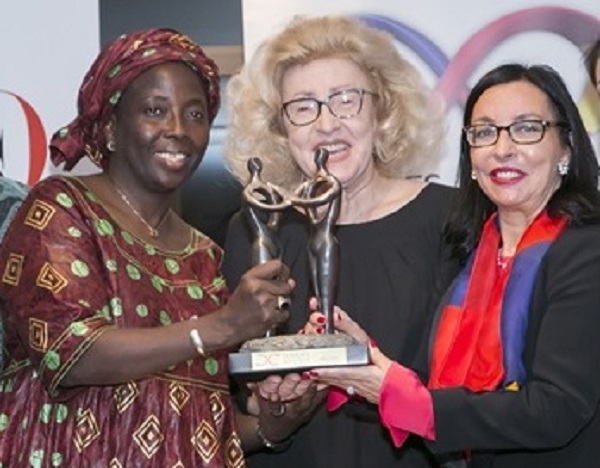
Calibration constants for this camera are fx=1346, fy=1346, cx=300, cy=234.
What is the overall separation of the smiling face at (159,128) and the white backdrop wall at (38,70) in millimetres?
1191

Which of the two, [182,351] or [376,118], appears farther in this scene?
[376,118]

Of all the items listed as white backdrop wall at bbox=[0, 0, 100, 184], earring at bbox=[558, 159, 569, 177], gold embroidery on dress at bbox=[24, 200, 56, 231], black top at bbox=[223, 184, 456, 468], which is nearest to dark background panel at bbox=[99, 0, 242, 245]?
white backdrop wall at bbox=[0, 0, 100, 184]

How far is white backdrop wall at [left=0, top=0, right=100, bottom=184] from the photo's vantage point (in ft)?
13.8

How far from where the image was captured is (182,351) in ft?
9.21

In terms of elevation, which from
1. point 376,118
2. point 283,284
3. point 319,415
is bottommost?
point 319,415

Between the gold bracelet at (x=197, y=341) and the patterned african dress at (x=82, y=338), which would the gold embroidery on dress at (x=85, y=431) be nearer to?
the patterned african dress at (x=82, y=338)

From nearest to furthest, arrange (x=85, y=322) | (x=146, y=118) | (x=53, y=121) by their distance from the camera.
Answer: (x=85, y=322) → (x=146, y=118) → (x=53, y=121)

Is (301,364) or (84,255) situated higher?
(84,255)

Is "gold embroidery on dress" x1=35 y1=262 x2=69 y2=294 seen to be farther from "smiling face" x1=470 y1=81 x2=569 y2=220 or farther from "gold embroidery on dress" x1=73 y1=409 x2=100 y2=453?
"smiling face" x1=470 y1=81 x2=569 y2=220

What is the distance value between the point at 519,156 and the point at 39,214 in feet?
3.45

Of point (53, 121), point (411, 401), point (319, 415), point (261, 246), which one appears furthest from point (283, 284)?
point (53, 121)

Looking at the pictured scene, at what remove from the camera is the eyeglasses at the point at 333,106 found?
11.0 ft

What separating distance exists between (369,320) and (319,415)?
10.7 inches

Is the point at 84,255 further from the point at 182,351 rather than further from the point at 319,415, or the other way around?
the point at 319,415
